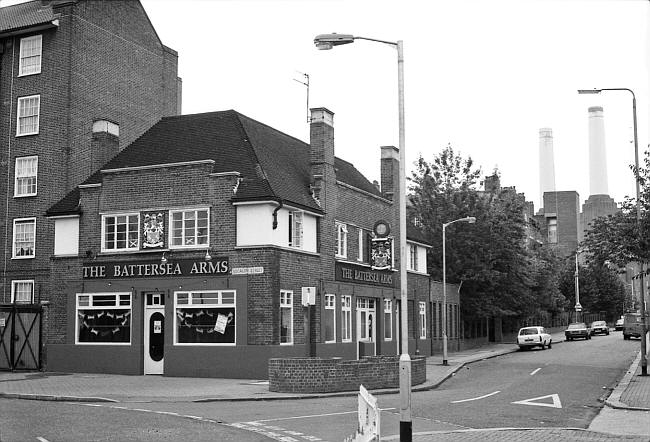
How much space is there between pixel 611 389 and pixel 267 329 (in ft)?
37.0

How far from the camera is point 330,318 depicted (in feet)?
107

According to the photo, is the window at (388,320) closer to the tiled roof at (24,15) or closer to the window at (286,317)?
the window at (286,317)

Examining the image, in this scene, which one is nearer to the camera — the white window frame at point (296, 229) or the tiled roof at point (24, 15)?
the white window frame at point (296, 229)

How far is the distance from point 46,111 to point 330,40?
87.0 ft

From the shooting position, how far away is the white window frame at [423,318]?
44500mm

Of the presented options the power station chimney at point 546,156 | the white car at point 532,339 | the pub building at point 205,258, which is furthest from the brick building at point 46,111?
the power station chimney at point 546,156

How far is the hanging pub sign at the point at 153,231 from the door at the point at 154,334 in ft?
5.93

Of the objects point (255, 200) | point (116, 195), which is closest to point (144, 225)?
point (116, 195)

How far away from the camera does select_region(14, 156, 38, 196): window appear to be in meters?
37.8

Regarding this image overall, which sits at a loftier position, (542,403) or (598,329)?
(598,329)

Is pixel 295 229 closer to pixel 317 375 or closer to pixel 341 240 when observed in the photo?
pixel 341 240

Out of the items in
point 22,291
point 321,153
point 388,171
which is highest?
point 388,171

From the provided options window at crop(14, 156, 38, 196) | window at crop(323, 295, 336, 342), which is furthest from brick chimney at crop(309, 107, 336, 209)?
window at crop(14, 156, 38, 196)

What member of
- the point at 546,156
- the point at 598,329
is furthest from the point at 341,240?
the point at 546,156
